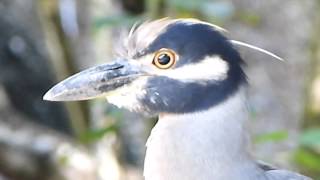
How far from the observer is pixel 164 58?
2031mm

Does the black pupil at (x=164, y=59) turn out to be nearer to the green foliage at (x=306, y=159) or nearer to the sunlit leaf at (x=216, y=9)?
the sunlit leaf at (x=216, y=9)

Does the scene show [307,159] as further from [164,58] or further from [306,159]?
[164,58]

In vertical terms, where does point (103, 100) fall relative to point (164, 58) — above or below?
below

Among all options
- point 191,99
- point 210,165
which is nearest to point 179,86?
point 191,99

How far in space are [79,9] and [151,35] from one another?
94.8 inches

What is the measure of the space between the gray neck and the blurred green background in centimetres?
48

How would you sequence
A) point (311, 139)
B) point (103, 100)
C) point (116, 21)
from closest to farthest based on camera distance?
point (311, 139), point (116, 21), point (103, 100)

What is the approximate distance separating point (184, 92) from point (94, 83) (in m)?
0.21

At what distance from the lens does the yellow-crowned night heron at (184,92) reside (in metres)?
2.03

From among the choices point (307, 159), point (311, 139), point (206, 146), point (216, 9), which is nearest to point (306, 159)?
point (307, 159)

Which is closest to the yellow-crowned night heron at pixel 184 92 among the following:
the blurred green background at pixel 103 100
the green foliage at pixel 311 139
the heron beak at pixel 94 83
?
the heron beak at pixel 94 83

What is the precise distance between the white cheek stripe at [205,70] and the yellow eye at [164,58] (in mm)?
23

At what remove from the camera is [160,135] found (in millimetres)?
2127

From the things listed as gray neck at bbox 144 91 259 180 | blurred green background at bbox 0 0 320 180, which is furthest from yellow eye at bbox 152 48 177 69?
blurred green background at bbox 0 0 320 180
